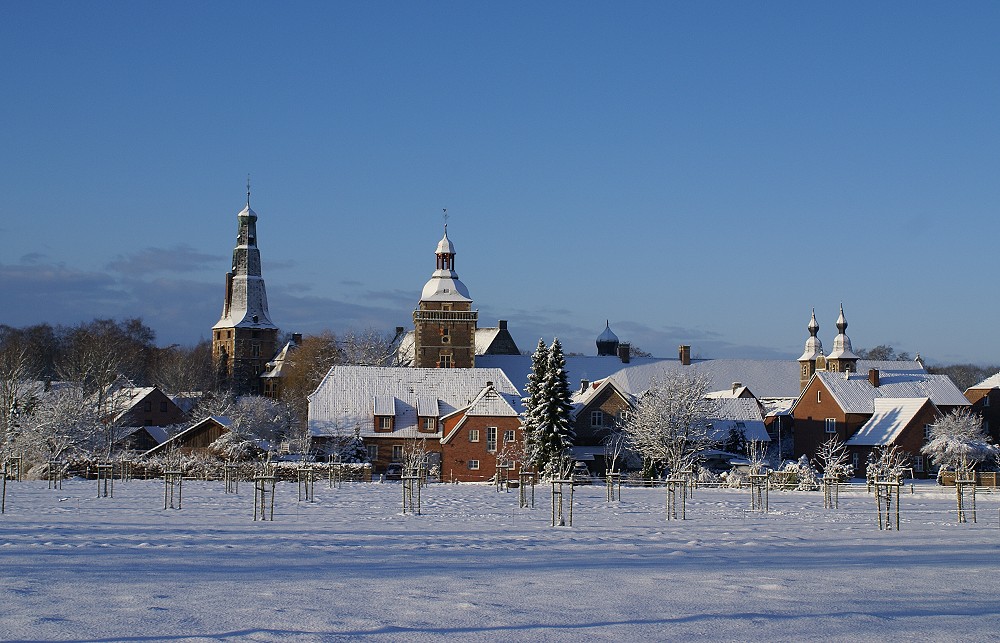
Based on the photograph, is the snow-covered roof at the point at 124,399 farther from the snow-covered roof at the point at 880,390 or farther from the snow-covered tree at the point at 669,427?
the snow-covered roof at the point at 880,390

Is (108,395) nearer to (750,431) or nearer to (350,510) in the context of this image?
(750,431)

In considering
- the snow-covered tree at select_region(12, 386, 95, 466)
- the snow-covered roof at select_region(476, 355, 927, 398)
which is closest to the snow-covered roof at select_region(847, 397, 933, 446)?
the snow-covered roof at select_region(476, 355, 927, 398)

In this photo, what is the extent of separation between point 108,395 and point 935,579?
2560 inches

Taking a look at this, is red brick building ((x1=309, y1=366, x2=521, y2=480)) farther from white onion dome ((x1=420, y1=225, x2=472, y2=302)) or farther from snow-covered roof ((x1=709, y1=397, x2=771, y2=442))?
white onion dome ((x1=420, y1=225, x2=472, y2=302))

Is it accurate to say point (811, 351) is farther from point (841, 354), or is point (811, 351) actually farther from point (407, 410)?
point (407, 410)

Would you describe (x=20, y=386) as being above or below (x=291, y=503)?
above

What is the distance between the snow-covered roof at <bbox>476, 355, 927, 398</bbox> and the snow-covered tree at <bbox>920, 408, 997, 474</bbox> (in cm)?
2867

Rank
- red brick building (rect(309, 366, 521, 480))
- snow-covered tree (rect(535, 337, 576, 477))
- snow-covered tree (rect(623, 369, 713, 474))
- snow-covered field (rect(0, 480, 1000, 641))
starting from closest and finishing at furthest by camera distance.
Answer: snow-covered field (rect(0, 480, 1000, 641))
snow-covered tree (rect(535, 337, 576, 477))
snow-covered tree (rect(623, 369, 713, 474))
red brick building (rect(309, 366, 521, 480))

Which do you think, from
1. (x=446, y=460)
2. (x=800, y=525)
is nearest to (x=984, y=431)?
(x=446, y=460)

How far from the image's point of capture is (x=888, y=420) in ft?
212

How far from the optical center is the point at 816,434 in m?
68.9

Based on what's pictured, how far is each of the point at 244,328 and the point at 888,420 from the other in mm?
70476

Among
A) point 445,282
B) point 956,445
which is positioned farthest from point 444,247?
point 956,445

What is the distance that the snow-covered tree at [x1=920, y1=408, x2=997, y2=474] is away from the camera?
57.8 m
